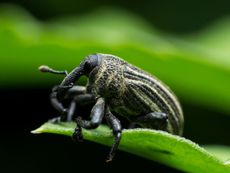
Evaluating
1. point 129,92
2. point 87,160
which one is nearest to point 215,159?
point 129,92

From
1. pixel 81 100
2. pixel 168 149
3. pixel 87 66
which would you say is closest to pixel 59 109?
pixel 81 100

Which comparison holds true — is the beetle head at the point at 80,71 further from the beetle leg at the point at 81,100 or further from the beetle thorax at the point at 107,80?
the beetle leg at the point at 81,100

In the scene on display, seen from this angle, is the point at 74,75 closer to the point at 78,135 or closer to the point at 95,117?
the point at 95,117

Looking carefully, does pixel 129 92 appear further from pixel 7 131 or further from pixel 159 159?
pixel 7 131

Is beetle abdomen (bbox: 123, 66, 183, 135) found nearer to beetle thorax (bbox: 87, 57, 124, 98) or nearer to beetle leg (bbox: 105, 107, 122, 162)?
beetle thorax (bbox: 87, 57, 124, 98)

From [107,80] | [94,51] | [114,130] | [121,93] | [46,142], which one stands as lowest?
[46,142]

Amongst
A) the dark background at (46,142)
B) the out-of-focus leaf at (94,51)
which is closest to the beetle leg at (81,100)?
the out-of-focus leaf at (94,51)
